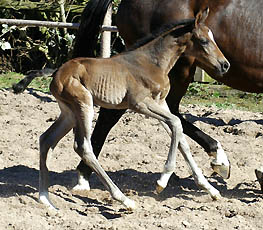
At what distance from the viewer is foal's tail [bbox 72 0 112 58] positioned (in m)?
5.39

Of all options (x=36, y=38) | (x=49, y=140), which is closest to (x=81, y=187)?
(x=49, y=140)

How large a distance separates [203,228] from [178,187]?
1.32m

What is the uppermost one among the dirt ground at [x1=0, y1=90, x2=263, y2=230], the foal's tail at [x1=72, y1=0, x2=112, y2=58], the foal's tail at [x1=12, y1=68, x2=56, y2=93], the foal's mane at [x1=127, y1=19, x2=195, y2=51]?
the foal's mane at [x1=127, y1=19, x2=195, y2=51]

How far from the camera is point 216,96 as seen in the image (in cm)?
996

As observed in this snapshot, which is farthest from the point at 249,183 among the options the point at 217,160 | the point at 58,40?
the point at 58,40

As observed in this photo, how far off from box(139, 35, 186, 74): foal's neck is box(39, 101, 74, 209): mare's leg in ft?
2.44

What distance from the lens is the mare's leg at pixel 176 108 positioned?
5330 millimetres

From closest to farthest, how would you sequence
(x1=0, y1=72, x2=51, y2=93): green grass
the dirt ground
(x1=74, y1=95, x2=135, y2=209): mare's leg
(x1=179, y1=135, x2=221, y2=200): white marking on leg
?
the dirt ground → (x1=74, y1=95, x2=135, y2=209): mare's leg → (x1=179, y1=135, x2=221, y2=200): white marking on leg → (x1=0, y1=72, x2=51, y2=93): green grass

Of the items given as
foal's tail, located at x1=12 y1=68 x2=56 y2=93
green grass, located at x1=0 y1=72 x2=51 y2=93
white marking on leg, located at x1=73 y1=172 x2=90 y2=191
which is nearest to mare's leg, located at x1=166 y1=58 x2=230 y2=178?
white marking on leg, located at x1=73 y1=172 x2=90 y2=191

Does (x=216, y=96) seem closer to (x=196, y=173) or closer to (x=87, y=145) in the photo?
(x=196, y=173)

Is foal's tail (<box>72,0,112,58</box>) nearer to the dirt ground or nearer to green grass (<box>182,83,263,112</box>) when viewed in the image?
the dirt ground

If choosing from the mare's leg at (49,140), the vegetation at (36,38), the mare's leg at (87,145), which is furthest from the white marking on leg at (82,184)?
the vegetation at (36,38)

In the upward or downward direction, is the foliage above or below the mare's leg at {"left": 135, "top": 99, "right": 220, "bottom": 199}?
below

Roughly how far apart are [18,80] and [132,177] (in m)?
5.28
